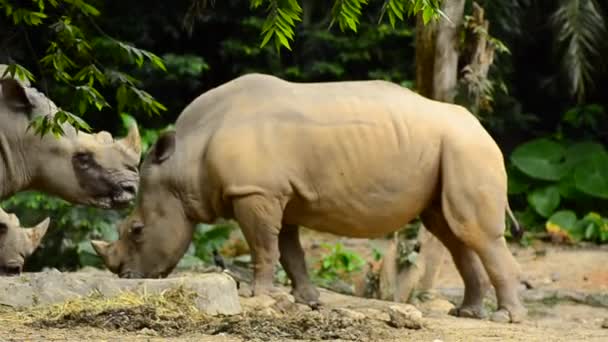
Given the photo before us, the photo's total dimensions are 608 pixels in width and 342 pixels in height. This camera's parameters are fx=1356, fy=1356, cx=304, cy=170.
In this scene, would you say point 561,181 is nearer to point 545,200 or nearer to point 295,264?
point 545,200

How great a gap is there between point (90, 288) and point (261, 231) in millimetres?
1651

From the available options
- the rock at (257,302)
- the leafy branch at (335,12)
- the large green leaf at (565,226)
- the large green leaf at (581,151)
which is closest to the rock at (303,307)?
the rock at (257,302)

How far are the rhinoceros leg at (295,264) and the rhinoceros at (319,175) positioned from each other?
190 millimetres

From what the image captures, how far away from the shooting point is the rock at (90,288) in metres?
7.33

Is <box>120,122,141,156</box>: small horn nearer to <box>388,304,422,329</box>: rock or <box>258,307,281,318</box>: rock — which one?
<box>258,307,281,318</box>: rock

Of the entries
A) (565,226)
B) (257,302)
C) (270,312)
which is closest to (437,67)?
(257,302)

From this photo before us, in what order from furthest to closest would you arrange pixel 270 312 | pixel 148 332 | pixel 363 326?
pixel 270 312 < pixel 363 326 < pixel 148 332

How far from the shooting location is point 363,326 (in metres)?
7.40

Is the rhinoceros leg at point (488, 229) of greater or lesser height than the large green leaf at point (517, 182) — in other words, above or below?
above

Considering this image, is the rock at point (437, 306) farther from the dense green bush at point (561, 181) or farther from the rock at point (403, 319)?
the dense green bush at point (561, 181)

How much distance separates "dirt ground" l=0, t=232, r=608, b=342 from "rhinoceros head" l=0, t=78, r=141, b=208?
3.78 feet

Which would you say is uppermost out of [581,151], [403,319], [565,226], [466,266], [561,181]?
[403,319]

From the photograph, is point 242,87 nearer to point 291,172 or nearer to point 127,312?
point 291,172

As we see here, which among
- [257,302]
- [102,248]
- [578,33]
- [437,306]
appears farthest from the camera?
[578,33]
